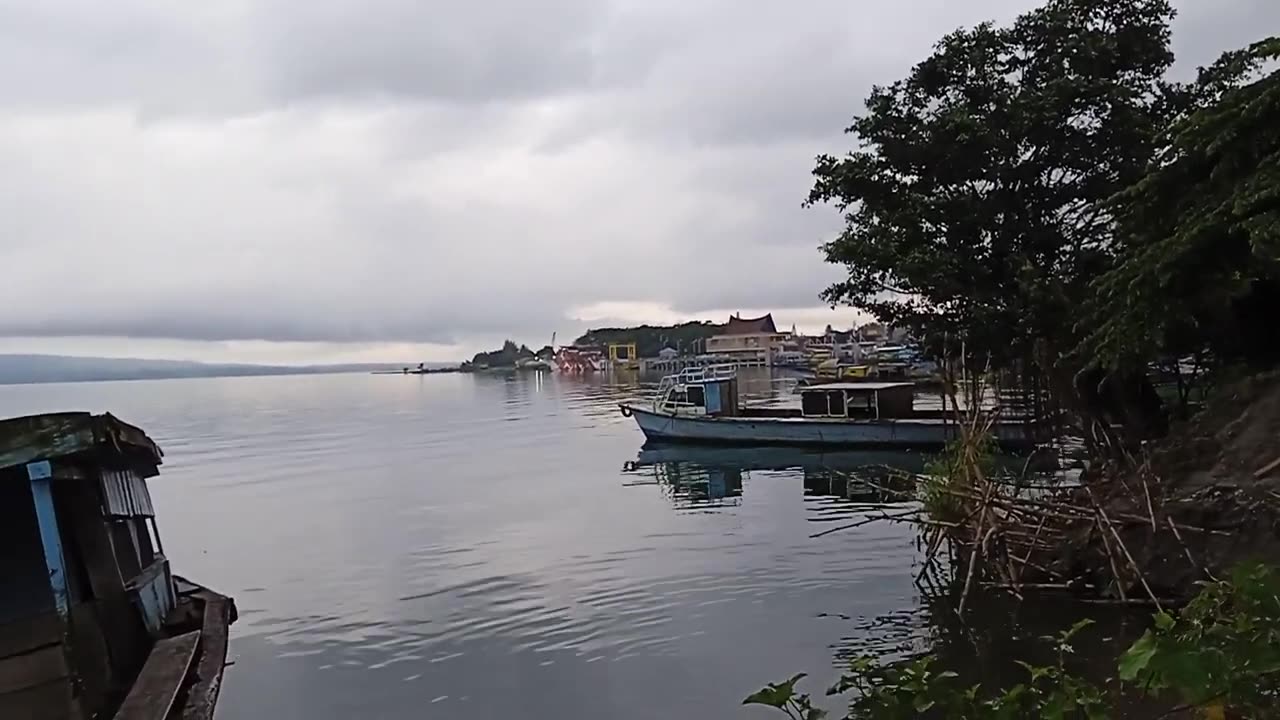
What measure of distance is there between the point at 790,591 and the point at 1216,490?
519cm

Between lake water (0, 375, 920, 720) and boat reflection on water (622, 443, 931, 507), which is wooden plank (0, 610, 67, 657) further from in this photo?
boat reflection on water (622, 443, 931, 507)

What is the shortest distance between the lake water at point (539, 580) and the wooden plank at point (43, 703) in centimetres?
284

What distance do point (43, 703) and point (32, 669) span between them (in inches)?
9.6

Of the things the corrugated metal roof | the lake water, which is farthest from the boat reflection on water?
the corrugated metal roof

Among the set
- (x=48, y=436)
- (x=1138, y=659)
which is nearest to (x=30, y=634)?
(x=48, y=436)

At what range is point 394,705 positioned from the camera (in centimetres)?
941

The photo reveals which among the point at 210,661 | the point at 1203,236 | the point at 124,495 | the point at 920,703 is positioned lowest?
the point at 210,661

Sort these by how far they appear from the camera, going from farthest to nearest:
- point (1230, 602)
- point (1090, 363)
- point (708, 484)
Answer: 1. point (708, 484)
2. point (1090, 363)
3. point (1230, 602)

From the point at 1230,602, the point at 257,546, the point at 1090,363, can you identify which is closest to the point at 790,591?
the point at 1090,363

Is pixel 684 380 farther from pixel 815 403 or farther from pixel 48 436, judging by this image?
pixel 48 436

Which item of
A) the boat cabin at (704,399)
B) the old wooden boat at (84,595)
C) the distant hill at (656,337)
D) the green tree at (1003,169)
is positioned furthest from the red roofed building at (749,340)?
the old wooden boat at (84,595)

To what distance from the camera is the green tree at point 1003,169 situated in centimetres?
1476

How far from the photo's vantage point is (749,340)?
107312 mm

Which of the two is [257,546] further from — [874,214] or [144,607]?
[874,214]
